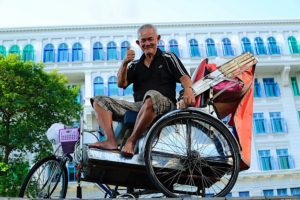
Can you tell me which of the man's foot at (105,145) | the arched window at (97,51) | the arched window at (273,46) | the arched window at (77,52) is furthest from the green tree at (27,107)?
the arched window at (273,46)

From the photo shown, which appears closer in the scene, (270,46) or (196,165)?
(196,165)

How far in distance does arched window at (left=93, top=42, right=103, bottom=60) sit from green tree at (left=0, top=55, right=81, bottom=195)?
8.84 metres

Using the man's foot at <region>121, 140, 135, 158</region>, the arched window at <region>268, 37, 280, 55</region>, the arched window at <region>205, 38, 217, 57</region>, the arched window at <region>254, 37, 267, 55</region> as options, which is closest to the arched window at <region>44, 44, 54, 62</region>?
Result: the arched window at <region>205, 38, 217, 57</region>

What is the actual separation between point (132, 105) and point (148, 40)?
0.64 m


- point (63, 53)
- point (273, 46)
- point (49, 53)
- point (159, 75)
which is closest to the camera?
point (159, 75)

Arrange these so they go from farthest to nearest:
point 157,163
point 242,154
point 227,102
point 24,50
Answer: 1. point 24,50
2. point 227,102
3. point 242,154
4. point 157,163

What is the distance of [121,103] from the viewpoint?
386cm

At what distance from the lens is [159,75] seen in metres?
4.01

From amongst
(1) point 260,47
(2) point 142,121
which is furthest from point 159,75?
(1) point 260,47

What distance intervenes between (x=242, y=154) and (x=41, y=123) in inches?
Answer: 500

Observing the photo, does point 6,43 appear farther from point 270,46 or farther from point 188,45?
point 270,46

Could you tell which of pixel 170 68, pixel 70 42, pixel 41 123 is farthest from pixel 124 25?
pixel 170 68

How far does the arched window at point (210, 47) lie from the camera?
26.0m

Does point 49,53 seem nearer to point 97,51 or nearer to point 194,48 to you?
point 97,51
